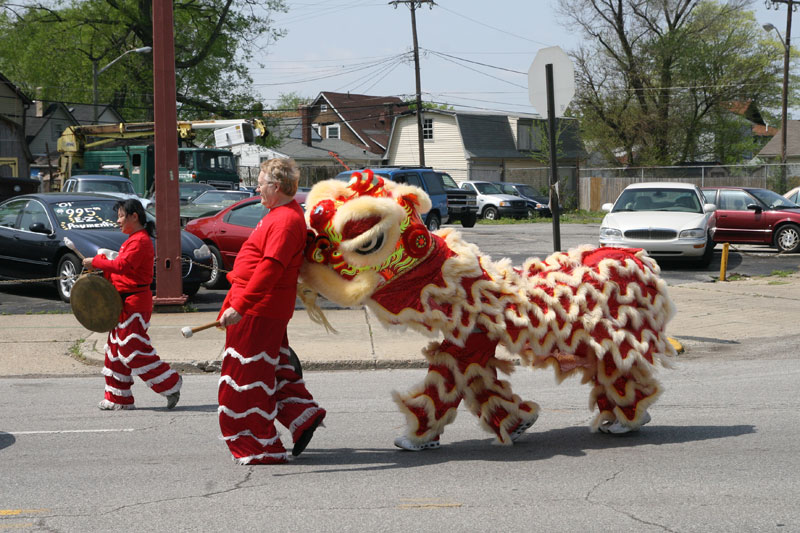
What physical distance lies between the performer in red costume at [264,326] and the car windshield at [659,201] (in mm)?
14547

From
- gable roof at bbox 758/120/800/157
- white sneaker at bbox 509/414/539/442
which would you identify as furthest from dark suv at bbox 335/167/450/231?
gable roof at bbox 758/120/800/157

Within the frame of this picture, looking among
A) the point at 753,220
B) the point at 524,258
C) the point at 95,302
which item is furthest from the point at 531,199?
the point at 95,302

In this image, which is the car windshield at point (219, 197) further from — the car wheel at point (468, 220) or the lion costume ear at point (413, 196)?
the lion costume ear at point (413, 196)

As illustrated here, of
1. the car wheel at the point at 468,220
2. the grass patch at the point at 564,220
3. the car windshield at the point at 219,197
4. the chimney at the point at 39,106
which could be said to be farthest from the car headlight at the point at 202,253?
the chimney at the point at 39,106

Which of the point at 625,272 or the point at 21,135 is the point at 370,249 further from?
the point at 21,135

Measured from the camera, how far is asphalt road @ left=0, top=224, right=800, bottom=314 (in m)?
14.1

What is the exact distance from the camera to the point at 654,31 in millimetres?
49625

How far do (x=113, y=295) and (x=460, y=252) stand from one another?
9.64ft

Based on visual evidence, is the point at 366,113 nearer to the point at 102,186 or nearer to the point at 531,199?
the point at 531,199

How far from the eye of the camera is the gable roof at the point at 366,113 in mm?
71875

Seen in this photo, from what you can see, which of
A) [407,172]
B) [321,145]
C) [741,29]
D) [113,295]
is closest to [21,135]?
[321,145]

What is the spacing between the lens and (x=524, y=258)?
20.2 metres

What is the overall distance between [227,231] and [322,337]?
519cm

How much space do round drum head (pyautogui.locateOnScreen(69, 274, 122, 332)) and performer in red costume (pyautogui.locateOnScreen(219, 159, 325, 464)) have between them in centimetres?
191
